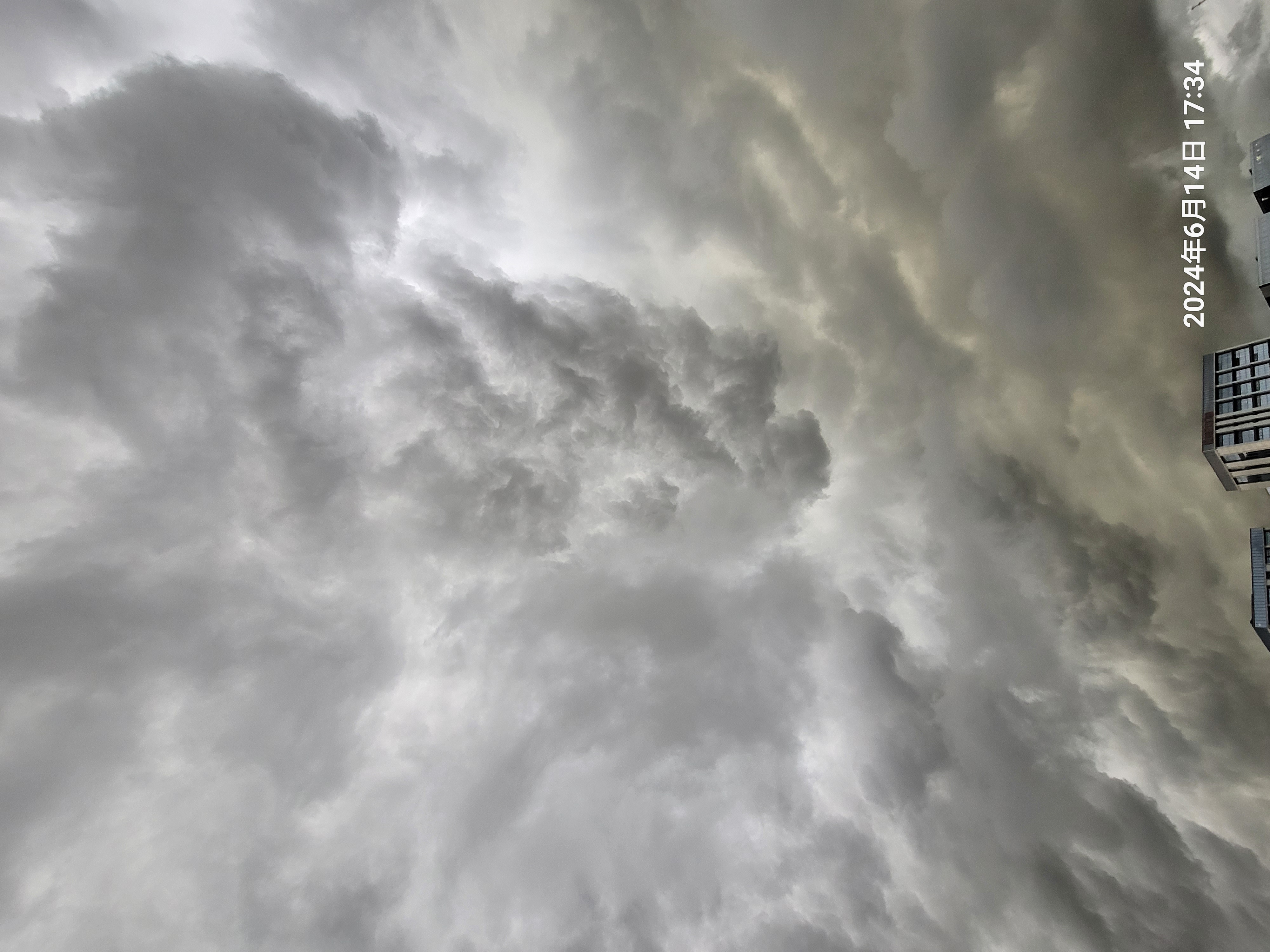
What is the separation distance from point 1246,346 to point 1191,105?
1975 inches

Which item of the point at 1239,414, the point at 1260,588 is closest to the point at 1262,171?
the point at 1239,414

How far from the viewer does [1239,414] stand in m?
88.8

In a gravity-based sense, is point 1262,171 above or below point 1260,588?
above

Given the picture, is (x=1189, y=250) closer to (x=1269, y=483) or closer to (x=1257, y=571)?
(x=1269, y=483)

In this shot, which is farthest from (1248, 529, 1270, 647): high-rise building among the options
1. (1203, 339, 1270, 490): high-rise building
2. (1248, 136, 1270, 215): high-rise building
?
(1248, 136, 1270, 215): high-rise building

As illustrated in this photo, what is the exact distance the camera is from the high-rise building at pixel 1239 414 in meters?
86.6

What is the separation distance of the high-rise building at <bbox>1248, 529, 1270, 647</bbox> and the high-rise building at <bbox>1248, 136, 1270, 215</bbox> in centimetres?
7071

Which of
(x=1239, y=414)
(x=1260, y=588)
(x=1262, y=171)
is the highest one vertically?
(x=1262, y=171)

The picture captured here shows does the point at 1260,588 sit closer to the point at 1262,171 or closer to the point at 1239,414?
the point at 1239,414

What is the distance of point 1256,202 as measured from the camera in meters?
92.1

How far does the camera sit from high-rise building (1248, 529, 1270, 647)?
3703 inches

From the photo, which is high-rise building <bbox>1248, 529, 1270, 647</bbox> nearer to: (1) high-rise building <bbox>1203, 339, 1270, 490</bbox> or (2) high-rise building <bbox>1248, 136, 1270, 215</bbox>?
(1) high-rise building <bbox>1203, 339, 1270, 490</bbox>

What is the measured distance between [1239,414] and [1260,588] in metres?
40.6

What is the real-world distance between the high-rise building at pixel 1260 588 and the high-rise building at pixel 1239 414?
1437 cm
